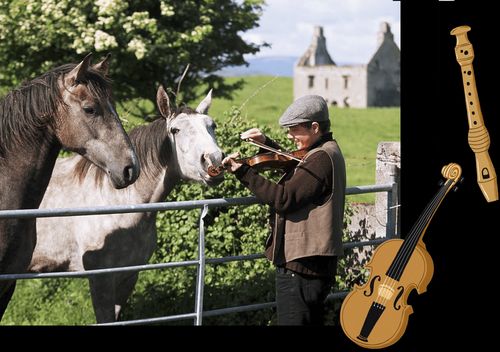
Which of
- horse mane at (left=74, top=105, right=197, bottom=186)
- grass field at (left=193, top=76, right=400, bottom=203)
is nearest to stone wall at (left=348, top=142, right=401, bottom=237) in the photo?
horse mane at (left=74, top=105, right=197, bottom=186)

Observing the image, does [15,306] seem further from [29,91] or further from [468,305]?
[468,305]

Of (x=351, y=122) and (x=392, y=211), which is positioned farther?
→ (x=351, y=122)

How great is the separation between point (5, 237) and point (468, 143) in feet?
8.38

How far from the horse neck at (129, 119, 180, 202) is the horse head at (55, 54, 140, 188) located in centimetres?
76

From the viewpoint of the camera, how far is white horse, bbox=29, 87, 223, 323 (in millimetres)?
5758

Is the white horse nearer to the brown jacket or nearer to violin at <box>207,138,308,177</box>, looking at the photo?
violin at <box>207,138,308,177</box>

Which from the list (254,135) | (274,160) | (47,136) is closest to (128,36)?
(47,136)

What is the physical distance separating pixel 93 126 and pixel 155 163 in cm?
89

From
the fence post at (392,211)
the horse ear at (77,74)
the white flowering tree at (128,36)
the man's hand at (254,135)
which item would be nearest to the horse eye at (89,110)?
the horse ear at (77,74)

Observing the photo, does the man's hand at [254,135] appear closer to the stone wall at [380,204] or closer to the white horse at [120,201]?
the white horse at [120,201]

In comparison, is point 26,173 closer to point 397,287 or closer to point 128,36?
point 397,287

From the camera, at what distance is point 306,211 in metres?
4.39

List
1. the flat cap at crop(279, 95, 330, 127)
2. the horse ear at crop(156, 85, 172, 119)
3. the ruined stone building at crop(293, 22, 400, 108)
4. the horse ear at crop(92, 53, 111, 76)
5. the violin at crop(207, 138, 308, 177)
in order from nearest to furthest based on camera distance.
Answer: the flat cap at crop(279, 95, 330, 127)
the violin at crop(207, 138, 308, 177)
the horse ear at crop(92, 53, 111, 76)
the horse ear at crop(156, 85, 172, 119)
the ruined stone building at crop(293, 22, 400, 108)

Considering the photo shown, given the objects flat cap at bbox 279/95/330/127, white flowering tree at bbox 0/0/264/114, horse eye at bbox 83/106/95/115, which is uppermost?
white flowering tree at bbox 0/0/264/114
